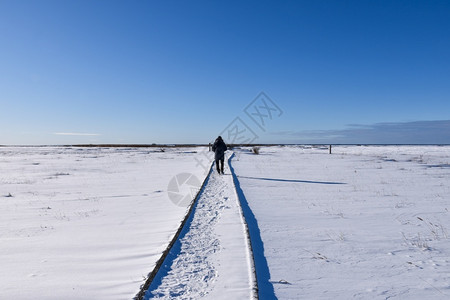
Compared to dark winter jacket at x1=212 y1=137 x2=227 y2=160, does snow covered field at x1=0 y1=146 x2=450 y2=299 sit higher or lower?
lower

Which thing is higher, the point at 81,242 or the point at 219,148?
the point at 219,148

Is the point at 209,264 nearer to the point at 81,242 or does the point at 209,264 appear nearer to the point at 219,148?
the point at 81,242

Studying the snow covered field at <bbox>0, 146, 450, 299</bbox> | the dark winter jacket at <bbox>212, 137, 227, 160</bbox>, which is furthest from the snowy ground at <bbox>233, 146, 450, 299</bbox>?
the dark winter jacket at <bbox>212, 137, 227, 160</bbox>

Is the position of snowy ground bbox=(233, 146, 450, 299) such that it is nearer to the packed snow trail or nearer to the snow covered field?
the snow covered field

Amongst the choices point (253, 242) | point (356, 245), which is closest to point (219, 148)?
point (253, 242)

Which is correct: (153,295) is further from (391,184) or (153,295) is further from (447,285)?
(391,184)

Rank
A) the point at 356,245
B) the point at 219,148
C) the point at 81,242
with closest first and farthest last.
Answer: the point at 356,245 → the point at 81,242 → the point at 219,148

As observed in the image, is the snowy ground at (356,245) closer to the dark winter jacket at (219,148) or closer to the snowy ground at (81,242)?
the snowy ground at (81,242)

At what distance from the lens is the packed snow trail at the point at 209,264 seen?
3143mm

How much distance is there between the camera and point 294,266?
3957 millimetres

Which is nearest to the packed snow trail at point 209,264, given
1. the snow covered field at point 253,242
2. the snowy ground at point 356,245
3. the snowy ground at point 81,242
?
the snow covered field at point 253,242

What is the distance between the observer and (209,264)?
386 cm

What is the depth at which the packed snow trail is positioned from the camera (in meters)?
3.14

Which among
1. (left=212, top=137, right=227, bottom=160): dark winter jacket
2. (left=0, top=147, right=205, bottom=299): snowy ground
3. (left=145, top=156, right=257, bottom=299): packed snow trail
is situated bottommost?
(left=0, top=147, right=205, bottom=299): snowy ground
